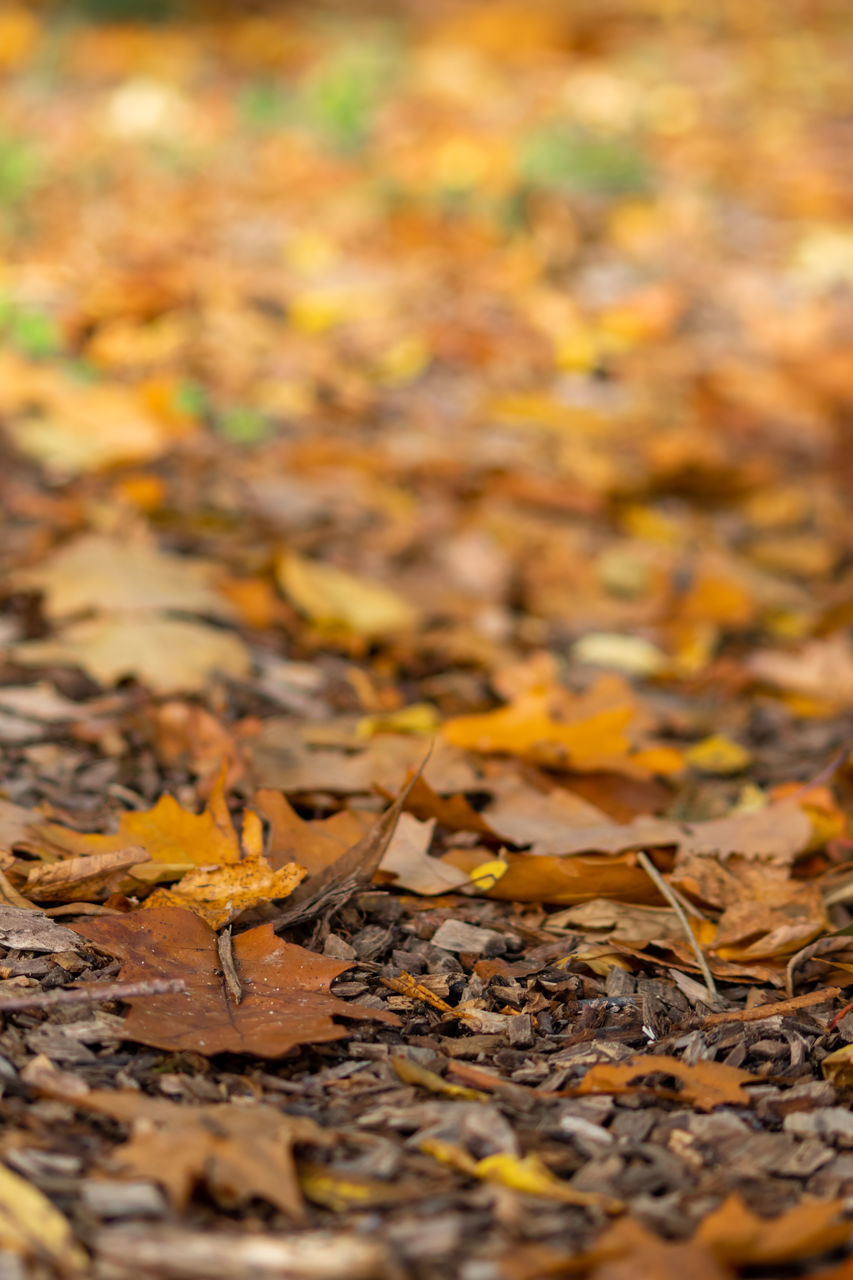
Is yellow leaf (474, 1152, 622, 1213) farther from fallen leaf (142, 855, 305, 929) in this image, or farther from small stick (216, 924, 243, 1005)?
fallen leaf (142, 855, 305, 929)

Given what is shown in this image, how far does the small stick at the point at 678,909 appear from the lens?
152 centimetres

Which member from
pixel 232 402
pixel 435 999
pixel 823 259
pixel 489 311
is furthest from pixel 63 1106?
pixel 823 259

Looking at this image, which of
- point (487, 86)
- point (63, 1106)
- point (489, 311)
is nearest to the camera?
point (63, 1106)

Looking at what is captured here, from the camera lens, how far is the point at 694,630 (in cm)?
276

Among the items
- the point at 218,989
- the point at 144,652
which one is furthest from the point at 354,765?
the point at 218,989

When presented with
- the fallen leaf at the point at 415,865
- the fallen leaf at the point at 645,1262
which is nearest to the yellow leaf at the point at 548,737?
the fallen leaf at the point at 415,865

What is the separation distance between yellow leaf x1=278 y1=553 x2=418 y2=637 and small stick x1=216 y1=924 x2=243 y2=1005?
109 cm

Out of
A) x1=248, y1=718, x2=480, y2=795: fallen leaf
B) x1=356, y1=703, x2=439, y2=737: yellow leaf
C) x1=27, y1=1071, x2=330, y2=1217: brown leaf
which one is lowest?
x1=356, y1=703, x2=439, y2=737: yellow leaf

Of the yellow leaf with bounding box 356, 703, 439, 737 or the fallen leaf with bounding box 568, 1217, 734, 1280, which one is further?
the yellow leaf with bounding box 356, 703, 439, 737

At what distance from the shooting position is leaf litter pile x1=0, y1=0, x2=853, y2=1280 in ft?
3.81

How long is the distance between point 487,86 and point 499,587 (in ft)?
11.2

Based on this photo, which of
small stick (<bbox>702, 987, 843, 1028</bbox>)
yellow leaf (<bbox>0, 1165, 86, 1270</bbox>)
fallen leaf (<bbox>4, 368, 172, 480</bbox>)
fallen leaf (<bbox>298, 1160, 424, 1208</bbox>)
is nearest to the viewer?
yellow leaf (<bbox>0, 1165, 86, 1270</bbox>)

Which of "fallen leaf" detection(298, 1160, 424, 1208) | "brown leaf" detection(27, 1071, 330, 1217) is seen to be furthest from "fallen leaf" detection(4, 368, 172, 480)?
"fallen leaf" detection(298, 1160, 424, 1208)

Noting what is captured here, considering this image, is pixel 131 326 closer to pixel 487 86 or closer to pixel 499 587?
pixel 499 587
